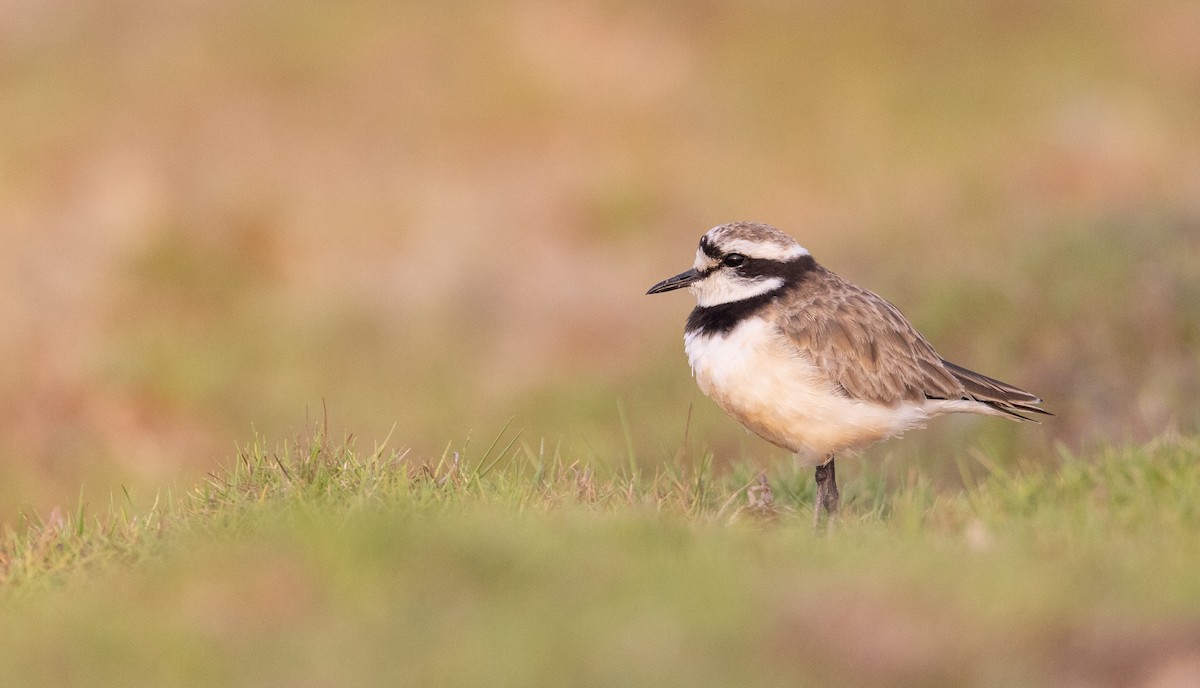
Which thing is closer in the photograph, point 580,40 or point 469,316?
point 469,316

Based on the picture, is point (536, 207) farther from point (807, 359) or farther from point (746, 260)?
point (807, 359)

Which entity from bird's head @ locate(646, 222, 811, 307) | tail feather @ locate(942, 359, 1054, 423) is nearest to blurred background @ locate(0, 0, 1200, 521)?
tail feather @ locate(942, 359, 1054, 423)

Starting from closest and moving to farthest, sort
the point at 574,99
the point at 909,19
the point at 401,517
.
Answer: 1. the point at 401,517
2. the point at 574,99
3. the point at 909,19

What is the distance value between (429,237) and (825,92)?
5922 millimetres

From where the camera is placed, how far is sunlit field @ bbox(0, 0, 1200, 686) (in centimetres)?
521

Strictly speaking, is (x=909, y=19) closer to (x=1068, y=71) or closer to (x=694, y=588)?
(x=1068, y=71)

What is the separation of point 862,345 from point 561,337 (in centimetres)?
810

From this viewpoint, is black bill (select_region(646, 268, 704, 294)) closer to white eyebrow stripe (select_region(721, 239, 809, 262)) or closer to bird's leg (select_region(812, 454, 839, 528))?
white eyebrow stripe (select_region(721, 239, 809, 262))

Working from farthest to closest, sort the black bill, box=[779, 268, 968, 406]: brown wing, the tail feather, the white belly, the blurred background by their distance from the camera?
1. the blurred background
2. the tail feather
3. the black bill
4. box=[779, 268, 968, 406]: brown wing
5. the white belly

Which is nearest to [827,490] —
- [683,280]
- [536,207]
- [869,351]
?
[869,351]

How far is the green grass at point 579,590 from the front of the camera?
4938mm

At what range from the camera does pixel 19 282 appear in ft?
52.5

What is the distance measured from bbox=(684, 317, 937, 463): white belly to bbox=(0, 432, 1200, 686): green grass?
0.84 metres

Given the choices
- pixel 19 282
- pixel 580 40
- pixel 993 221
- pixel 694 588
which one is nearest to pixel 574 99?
pixel 580 40
